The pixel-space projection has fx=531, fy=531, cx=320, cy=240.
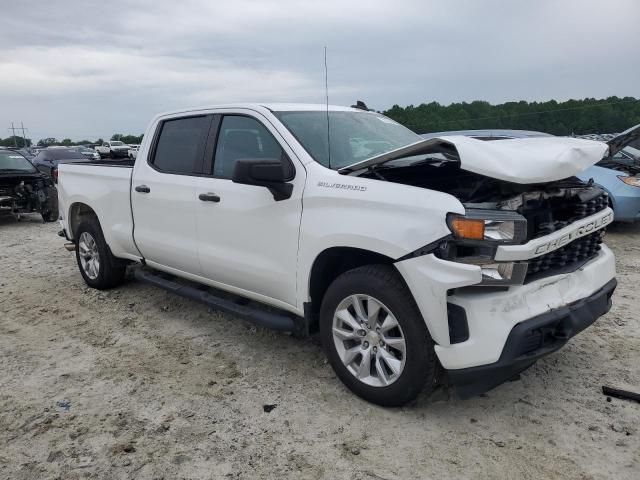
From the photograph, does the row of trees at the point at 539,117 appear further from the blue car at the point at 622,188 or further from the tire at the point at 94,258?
the tire at the point at 94,258

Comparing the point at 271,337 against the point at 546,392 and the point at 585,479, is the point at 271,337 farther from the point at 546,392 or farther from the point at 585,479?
the point at 585,479

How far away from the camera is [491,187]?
3.05 metres

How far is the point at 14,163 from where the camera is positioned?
11.7m

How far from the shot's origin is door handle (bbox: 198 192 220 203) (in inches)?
155

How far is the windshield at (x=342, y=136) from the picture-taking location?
143 inches

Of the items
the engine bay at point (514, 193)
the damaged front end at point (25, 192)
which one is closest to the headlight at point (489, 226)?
the engine bay at point (514, 193)

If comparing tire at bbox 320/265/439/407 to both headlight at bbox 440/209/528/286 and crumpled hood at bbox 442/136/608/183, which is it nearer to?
headlight at bbox 440/209/528/286

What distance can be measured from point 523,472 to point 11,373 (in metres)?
3.50

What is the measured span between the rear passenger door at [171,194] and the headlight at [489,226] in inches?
88.4

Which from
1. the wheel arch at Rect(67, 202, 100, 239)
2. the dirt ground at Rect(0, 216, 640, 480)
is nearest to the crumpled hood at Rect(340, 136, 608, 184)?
the dirt ground at Rect(0, 216, 640, 480)

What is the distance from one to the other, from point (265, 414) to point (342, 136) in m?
1.99

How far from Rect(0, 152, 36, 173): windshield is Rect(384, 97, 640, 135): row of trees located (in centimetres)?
1014

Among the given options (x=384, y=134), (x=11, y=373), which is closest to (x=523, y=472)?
(x=384, y=134)

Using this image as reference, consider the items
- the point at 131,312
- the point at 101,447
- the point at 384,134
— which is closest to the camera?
the point at 101,447
